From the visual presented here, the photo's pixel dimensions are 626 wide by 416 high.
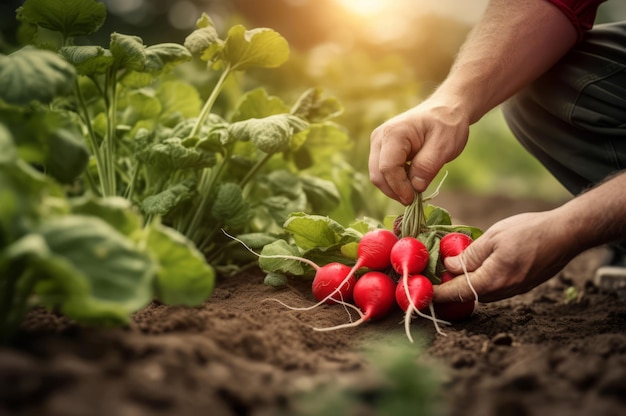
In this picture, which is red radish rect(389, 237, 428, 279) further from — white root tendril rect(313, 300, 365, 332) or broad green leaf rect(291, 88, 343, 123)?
broad green leaf rect(291, 88, 343, 123)

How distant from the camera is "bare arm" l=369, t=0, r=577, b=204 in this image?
2.16 m

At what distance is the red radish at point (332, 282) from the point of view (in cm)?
221

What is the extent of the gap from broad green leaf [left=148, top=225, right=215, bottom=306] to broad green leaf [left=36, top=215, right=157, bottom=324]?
130 millimetres

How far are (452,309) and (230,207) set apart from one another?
1014mm

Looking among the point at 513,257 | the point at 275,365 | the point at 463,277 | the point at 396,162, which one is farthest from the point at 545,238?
the point at 275,365

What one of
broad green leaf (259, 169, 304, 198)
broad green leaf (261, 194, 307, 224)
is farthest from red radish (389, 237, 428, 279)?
broad green leaf (259, 169, 304, 198)

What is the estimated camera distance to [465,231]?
2320 mm

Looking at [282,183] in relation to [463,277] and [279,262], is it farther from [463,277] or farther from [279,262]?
[463,277]

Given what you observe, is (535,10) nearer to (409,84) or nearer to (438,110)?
(438,110)

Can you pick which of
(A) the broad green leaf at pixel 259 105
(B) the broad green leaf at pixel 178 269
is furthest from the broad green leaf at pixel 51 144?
(A) the broad green leaf at pixel 259 105

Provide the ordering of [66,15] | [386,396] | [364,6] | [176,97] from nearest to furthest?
[386,396]
[66,15]
[176,97]
[364,6]

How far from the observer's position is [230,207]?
98.8 inches

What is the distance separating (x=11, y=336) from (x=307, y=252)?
1189 millimetres

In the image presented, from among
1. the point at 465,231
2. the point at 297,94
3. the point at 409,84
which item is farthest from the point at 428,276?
the point at 409,84
